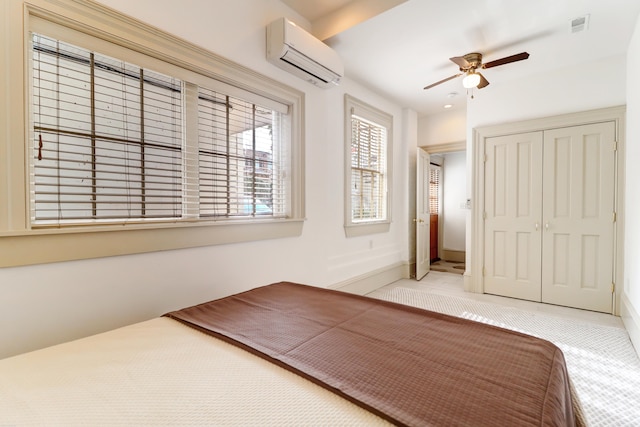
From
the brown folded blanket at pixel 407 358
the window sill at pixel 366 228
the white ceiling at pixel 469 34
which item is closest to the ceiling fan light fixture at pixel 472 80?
the white ceiling at pixel 469 34

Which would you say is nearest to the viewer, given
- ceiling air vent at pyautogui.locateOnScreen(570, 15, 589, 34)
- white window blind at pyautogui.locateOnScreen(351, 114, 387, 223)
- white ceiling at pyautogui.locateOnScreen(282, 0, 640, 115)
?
white ceiling at pyautogui.locateOnScreen(282, 0, 640, 115)

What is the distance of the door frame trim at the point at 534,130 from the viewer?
311cm

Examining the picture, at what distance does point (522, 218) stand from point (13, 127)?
14.9 ft

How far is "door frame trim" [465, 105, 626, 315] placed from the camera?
10.2 feet

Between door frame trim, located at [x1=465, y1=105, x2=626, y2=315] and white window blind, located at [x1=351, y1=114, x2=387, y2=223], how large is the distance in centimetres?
120

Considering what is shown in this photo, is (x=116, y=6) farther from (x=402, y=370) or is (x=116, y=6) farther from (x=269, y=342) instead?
Answer: (x=402, y=370)

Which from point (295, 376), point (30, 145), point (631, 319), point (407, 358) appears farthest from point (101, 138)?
point (631, 319)

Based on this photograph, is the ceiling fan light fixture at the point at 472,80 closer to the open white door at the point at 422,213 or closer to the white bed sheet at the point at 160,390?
the open white door at the point at 422,213

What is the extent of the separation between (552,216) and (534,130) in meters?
1.04

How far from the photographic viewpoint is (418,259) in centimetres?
460

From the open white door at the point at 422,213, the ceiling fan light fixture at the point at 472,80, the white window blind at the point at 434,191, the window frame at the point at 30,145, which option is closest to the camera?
the window frame at the point at 30,145

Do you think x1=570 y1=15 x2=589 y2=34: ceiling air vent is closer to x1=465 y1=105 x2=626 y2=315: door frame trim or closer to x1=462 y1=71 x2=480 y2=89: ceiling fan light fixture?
x1=462 y1=71 x2=480 y2=89: ceiling fan light fixture

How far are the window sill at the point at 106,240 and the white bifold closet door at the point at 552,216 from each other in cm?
325

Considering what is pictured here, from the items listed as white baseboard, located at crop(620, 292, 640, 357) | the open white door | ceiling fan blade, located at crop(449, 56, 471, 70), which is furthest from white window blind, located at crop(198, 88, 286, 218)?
white baseboard, located at crop(620, 292, 640, 357)
